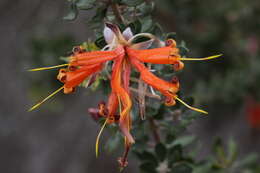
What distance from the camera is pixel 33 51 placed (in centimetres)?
302

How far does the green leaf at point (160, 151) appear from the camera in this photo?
1.74 meters

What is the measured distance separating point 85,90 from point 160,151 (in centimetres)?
167

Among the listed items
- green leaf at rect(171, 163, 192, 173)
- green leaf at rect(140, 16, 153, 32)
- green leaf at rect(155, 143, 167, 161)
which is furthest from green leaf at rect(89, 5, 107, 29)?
green leaf at rect(171, 163, 192, 173)

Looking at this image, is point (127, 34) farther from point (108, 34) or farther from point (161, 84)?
point (161, 84)

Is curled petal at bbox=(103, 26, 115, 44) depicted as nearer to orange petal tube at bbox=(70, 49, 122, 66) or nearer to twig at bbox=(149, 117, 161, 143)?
orange petal tube at bbox=(70, 49, 122, 66)

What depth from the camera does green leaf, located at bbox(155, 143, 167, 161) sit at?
1.74 metres

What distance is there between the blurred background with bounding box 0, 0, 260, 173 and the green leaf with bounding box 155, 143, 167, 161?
427 mm

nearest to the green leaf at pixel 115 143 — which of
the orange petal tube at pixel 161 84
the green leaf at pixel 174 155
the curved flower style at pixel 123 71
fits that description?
the green leaf at pixel 174 155

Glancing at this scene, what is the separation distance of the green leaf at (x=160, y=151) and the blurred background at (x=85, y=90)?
427mm

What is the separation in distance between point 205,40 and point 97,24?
1.77m

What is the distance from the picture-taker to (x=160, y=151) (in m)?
1.76

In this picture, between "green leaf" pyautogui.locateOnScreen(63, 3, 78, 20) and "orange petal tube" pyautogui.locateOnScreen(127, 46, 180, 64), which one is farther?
"green leaf" pyautogui.locateOnScreen(63, 3, 78, 20)

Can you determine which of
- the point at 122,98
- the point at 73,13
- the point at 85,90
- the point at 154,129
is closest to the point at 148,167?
the point at 154,129

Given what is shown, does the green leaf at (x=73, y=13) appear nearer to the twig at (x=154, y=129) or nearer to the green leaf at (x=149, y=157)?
the twig at (x=154, y=129)
